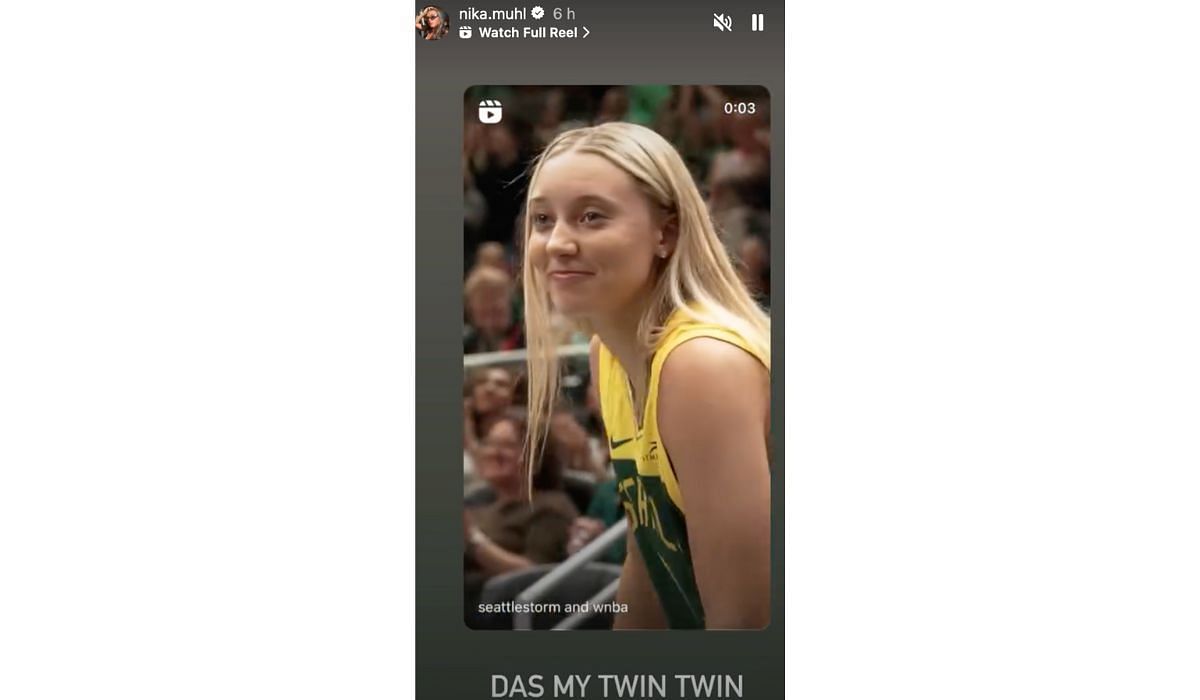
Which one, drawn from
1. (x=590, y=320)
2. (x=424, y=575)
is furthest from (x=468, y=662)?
(x=590, y=320)

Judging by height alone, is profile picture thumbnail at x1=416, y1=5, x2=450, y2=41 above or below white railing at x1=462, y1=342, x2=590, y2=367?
above

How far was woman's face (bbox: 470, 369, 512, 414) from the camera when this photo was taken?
106 inches

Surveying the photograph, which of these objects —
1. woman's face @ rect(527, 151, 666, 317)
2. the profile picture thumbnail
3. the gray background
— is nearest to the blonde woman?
woman's face @ rect(527, 151, 666, 317)

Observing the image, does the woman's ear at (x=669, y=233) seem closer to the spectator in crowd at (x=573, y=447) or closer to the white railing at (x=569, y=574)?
the spectator in crowd at (x=573, y=447)

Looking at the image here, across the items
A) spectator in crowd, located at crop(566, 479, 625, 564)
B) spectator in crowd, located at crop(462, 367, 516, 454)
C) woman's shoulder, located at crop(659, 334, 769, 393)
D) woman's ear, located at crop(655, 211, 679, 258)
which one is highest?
woman's ear, located at crop(655, 211, 679, 258)

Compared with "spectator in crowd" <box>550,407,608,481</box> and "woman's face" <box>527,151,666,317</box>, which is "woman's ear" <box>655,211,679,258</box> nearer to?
"woman's face" <box>527,151,666,317</box>

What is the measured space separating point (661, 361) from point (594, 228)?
32cm

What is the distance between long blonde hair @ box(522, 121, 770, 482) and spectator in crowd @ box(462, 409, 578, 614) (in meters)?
0.32

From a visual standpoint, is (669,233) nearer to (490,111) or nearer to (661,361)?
(661,361)

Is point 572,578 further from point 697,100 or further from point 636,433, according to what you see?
point 697,100

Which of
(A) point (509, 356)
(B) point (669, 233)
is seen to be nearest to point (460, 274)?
(A) point (509, 356)

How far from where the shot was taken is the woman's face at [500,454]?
2701 millimetres

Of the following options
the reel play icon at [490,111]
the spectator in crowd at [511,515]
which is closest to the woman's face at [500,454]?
the spectator in crowd at [511,515]

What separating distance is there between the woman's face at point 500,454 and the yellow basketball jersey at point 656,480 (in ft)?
0.67
